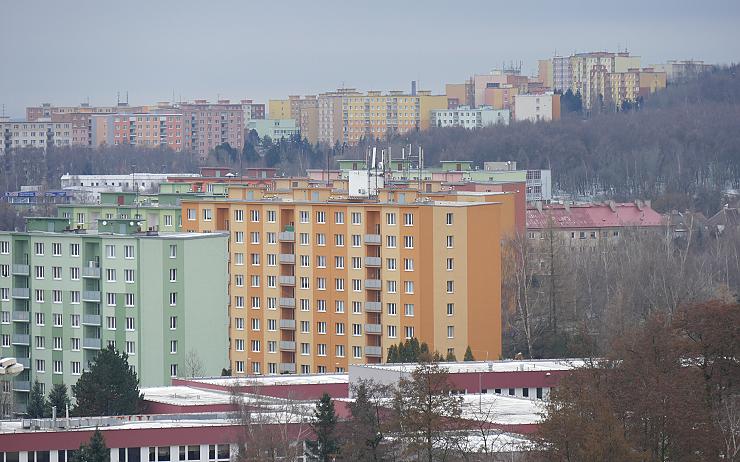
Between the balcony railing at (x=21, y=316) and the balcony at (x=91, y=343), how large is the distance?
4.57 ft

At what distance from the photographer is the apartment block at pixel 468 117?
117562 mm

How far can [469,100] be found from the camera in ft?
455

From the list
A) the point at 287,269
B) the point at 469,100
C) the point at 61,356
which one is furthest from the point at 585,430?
the point at 469,100

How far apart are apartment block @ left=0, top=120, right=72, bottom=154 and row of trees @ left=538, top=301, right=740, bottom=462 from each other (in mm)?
89715

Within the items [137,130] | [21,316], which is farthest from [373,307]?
[137,130]

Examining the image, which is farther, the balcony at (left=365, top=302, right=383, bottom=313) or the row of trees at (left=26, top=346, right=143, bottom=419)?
the balcony at (left=365, top=302, right=383, bottom=313)

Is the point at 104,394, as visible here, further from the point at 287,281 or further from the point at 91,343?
the point at 287,281

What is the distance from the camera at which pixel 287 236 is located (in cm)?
3597

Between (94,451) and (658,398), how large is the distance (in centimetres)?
552

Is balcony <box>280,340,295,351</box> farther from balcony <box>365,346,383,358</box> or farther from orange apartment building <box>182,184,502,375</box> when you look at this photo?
balcony <box>365,346,383,358</box>

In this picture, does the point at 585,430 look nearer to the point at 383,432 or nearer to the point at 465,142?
the point at 383,432

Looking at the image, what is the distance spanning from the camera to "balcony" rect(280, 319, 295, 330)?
1394 inches

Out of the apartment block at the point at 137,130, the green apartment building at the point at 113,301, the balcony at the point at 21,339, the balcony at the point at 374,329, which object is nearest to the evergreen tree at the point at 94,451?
the green apartment building at the point at 113,301

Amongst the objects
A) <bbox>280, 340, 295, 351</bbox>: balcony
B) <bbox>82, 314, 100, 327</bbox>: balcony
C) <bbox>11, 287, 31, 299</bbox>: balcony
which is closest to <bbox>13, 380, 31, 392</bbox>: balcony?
<bbox>82, 314, 100, 327</bbox>: balcony
